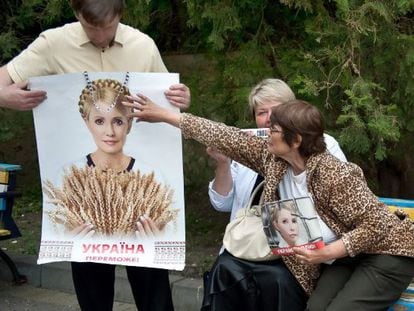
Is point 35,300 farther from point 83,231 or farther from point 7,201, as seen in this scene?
point 83,231

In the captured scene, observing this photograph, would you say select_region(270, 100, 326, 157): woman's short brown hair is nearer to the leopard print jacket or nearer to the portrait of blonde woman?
the leopard print jacket

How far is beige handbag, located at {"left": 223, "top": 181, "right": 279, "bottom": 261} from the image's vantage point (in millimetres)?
3090

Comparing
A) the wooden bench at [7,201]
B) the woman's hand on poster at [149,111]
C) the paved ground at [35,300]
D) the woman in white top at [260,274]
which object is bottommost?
the paved ground at [35,300]

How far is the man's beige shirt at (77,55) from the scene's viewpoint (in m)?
3.10

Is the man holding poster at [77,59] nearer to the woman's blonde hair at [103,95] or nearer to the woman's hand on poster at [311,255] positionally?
the woman's blonde hair at [103,95]

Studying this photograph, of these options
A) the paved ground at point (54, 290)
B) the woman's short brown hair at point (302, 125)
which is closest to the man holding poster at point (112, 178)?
the woman's short brown hair at point (302, 125)

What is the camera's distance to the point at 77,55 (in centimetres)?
311

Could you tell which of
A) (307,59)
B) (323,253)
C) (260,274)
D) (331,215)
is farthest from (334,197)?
(307,59)

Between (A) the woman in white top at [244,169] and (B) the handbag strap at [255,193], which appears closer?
(B) the handbag strap at [255,193]

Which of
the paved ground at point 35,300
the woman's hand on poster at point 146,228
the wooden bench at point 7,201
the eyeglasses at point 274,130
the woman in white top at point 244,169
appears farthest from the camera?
the wooden bench at point 7,201

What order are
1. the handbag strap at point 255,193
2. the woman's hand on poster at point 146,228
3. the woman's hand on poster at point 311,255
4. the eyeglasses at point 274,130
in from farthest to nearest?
the handbag strap at point 255,193 < the woman's hand on poster at point 146,228 < the eyeglasses at point 274,130 < the woman's hand on poster at point 311,255

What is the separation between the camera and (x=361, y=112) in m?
4.04

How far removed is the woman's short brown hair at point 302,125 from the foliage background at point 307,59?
0.91 meters

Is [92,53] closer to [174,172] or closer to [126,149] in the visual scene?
[126,149]
